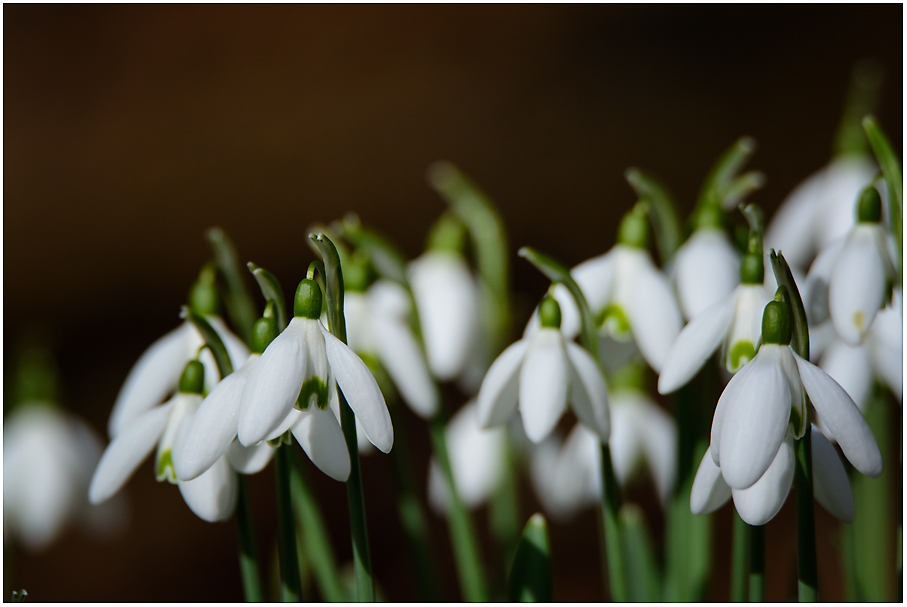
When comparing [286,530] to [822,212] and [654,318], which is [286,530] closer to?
[654,318]

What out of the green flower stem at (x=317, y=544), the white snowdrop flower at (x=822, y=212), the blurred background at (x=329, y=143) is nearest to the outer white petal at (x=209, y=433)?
the green flower stem at (x=317, y=544)

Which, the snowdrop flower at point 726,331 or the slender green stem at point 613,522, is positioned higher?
the snowdrop flower at point 726,331

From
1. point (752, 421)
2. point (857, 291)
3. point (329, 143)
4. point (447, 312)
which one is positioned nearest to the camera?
point (752, 421)

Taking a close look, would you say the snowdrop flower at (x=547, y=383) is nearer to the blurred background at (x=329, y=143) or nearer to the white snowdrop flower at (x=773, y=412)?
the white snowdrop flower at (x=773, y=412)

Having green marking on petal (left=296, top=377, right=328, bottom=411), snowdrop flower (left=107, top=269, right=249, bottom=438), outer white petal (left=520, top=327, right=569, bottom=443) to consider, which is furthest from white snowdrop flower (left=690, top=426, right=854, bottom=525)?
snowdrop flower (left=107, top=269, right=249, bottom=438)

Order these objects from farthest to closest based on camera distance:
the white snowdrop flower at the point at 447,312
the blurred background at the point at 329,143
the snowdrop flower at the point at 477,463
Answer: the blurred background at the point at 329,143 < the snowdrop flower at the point at 477,463 < the white snowdrop flower at the point at 447,312

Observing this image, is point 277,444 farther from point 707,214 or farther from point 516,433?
point 516,433

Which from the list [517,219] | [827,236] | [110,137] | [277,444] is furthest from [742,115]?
[277,444]

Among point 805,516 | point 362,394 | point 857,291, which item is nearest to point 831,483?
point 805,516
